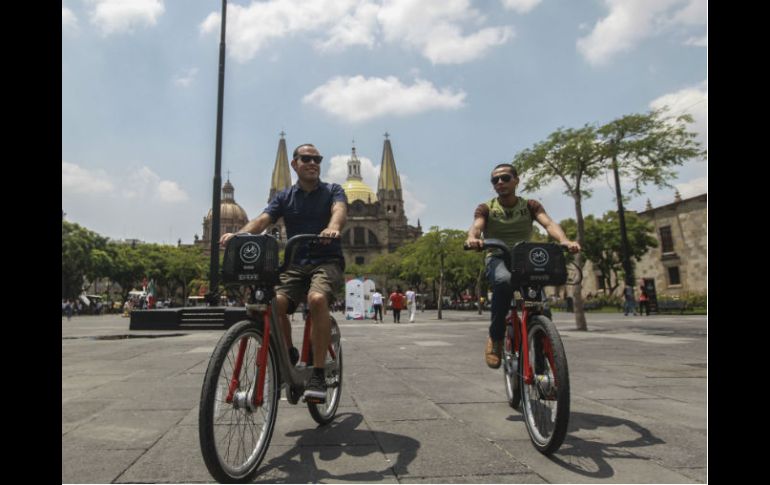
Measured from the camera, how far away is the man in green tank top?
152 inches

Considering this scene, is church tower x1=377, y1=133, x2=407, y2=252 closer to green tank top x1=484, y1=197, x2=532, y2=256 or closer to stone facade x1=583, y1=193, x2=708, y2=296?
stone facade x1=583, y1=193, x2=708, y2=296

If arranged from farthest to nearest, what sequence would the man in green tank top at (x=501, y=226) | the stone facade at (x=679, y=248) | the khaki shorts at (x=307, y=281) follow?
the stone facade at (x=679, y=248), the man in green tank top at (x=501, y=226), the khaki shorts at (x=307, y=281)

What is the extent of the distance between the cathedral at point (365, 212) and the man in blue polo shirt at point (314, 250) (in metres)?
86.1

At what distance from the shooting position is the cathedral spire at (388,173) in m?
106

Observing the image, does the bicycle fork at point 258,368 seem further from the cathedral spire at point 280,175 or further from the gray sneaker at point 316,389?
the cathedral spire at point 280,175

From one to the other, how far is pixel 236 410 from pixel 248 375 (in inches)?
7.7

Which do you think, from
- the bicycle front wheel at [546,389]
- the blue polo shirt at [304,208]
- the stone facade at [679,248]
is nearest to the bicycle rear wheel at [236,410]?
the blue polo shirt at [304,208]

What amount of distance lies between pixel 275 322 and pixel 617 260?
41181 millimetres

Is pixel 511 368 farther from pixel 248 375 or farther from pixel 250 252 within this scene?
pixel 250 252
